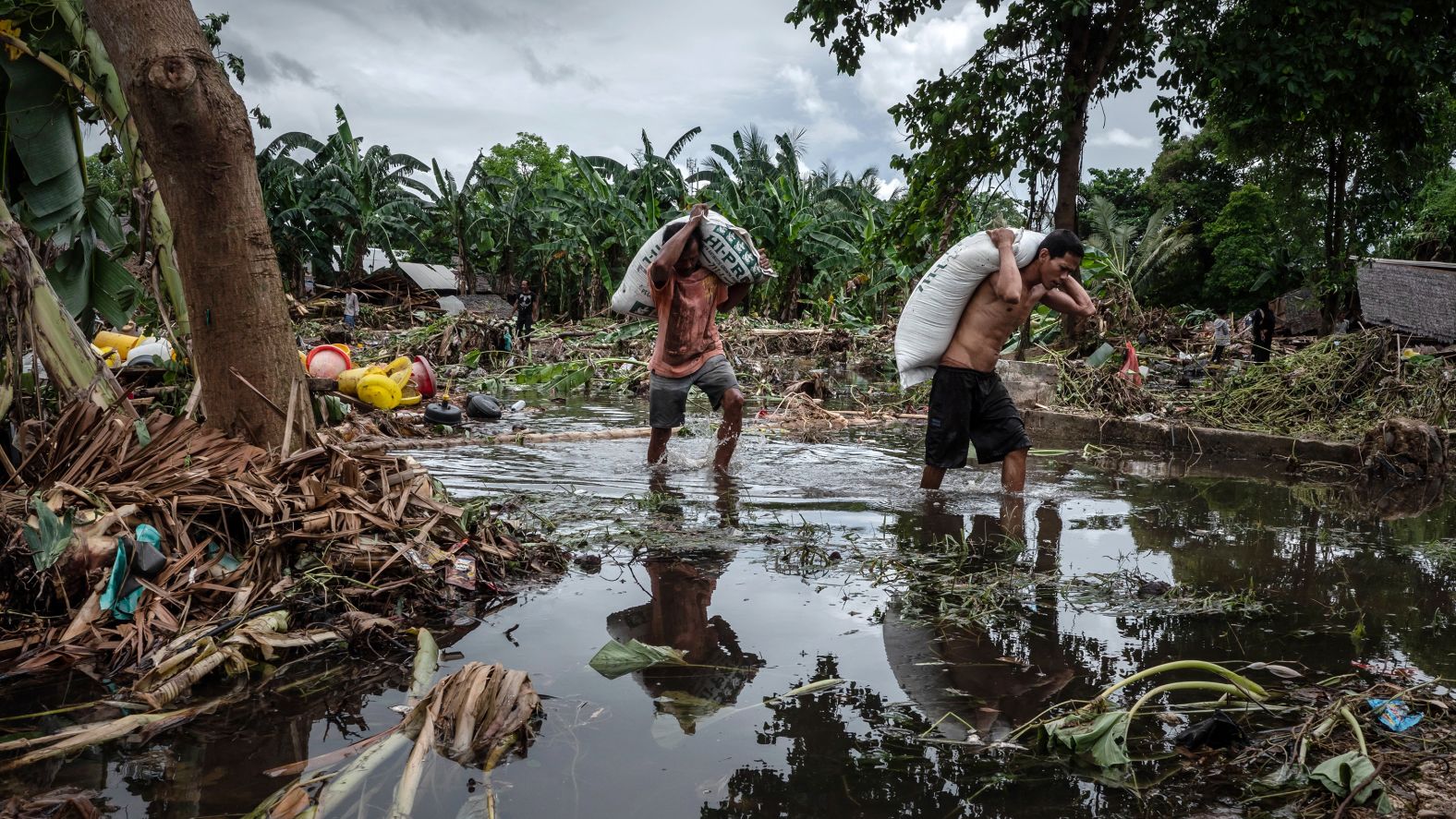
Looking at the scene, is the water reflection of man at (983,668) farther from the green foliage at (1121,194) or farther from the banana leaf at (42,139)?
the green foliage at (1121,194)

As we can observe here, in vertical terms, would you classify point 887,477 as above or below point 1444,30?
below

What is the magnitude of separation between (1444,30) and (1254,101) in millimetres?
2066

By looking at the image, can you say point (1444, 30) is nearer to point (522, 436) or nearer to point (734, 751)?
point (522, 436)

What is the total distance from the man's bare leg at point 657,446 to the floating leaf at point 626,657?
3.92 metres

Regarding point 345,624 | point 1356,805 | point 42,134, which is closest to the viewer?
point 1356,805

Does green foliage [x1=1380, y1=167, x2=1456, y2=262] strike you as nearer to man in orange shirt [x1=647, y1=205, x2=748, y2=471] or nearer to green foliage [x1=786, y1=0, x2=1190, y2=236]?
green foliage [x1=786, y1=0, x2=1190, y2=236]

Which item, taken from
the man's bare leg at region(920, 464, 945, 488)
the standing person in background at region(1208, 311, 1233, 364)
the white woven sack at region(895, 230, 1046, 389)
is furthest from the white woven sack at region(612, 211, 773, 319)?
the standing person in background at region(1208, 311, 1233, 364)

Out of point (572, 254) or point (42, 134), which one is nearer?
point (42, 134)

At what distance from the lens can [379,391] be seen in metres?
8.95

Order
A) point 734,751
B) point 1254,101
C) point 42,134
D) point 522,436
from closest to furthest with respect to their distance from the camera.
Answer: point 734,751
point 42,134
point 522,436
point 1254,101

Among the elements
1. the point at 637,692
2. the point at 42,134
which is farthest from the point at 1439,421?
the point at 42,134

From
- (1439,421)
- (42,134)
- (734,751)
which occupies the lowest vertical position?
(734,751)

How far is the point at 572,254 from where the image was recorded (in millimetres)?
28469

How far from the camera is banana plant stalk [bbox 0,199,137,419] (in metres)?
3.45
